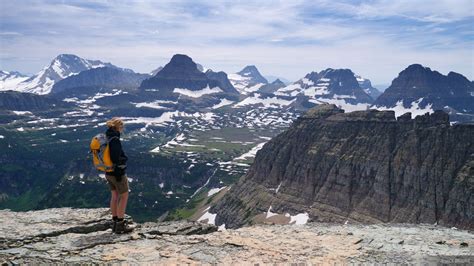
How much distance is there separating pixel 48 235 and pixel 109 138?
4.83m

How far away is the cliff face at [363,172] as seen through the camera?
4114 inches

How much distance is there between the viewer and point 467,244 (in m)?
20.6

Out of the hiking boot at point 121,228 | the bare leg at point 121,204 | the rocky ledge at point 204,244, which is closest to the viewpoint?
the rocky ledge at point 204,244

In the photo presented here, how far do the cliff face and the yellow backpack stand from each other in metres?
94.0

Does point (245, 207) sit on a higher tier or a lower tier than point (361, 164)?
lower

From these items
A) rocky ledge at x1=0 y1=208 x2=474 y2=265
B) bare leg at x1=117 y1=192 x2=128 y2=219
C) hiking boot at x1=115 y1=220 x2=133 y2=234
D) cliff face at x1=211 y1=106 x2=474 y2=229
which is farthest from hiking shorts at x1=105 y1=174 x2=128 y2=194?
cliff face at x1=211 y1=106 x2=474 y2=229

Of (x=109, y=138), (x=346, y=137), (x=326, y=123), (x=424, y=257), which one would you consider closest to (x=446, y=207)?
(x=346, y=137)

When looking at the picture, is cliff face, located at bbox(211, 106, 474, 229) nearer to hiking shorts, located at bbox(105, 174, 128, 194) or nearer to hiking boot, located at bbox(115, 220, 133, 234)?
hiking boot, located at bbox(115, 220, 133, 234)

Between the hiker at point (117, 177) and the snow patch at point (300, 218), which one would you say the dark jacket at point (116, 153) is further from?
the snow patch at point (300, 218)

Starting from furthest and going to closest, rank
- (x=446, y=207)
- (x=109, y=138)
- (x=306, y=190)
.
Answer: (x=306, y=190) → (x=446, y=207) → (x=109, y=138)

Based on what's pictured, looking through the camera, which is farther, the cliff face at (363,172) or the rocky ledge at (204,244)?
the cliff face at (363,172)

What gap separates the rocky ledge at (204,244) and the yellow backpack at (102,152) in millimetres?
2933


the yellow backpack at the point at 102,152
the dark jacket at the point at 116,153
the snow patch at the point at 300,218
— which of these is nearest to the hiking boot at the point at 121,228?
the dark jacket at the point at 116,153

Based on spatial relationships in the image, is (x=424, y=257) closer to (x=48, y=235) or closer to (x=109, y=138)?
(x=109, y=138)
